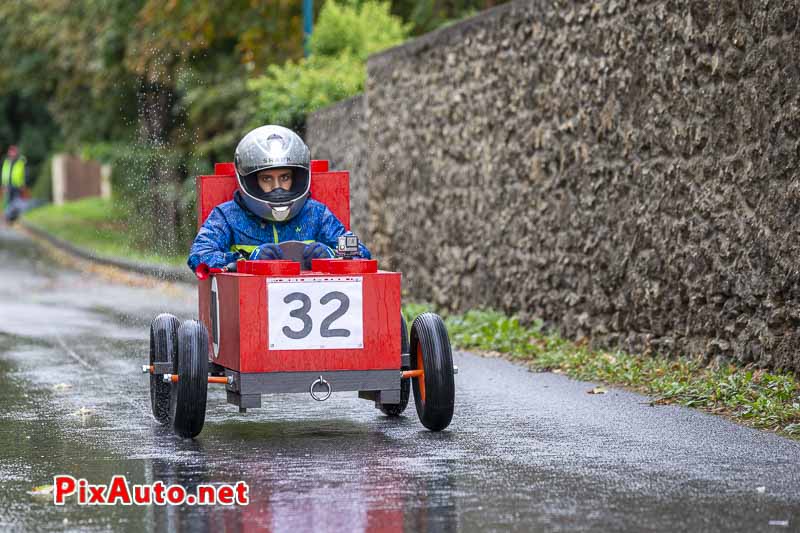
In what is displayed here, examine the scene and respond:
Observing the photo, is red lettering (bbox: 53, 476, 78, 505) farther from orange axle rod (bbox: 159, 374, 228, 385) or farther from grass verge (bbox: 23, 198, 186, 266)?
grass verge (bbox: 23, 198, 186, 266)

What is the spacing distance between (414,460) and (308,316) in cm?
124

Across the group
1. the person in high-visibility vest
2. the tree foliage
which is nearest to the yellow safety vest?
the person in high-visibility vest

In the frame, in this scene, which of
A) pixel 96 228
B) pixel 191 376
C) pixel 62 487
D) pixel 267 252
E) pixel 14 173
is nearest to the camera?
pixel 62 487

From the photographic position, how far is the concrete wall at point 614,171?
10.2 metres

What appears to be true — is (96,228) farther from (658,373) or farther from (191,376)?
(191,376)

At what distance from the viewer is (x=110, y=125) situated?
1513 inches

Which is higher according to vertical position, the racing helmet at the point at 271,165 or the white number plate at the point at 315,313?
the racing helmet at the point at 271,165

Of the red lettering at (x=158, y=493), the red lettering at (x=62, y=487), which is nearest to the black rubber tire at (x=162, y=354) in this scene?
the red lettering at (x=62, y=487)

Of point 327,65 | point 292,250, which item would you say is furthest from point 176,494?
point 327,65

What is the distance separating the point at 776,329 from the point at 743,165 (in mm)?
1230

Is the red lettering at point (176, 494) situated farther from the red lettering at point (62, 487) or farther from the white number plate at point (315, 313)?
the white number plate at point (315, 313)

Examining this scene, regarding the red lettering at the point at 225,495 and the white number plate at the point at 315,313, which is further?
the white number plate at the point at 315,313

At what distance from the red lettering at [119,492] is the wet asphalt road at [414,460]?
8cm

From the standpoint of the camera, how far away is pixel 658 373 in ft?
36.6
